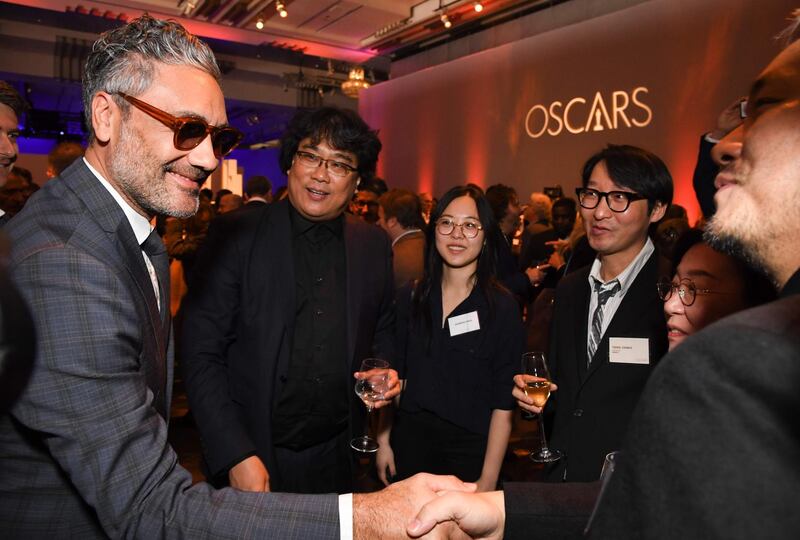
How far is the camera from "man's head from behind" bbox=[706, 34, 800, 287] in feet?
3.10

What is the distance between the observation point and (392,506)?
1.48 m

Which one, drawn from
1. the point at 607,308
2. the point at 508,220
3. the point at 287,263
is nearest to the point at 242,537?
the point at 287,263

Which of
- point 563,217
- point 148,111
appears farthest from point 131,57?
point 563,217

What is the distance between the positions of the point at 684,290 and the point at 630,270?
0.59m

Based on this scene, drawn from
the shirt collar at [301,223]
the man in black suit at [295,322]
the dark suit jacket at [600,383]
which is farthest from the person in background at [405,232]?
the dark suit jacket at [600,383]

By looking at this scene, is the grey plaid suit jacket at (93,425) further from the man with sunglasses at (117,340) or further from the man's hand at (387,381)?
the man's hand at (387,381)

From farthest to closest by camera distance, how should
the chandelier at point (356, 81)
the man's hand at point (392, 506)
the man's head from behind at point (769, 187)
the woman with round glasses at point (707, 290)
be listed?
the chandelier at point (356, 81), the woman with round glasses at point (707, 290), the man's hand at point (392, 506), the man's head from behind at point (769, 187)

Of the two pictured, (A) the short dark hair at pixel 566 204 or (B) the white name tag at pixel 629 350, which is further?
(A) the short dark hair at pixel 566 204

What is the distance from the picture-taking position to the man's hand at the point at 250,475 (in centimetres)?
201

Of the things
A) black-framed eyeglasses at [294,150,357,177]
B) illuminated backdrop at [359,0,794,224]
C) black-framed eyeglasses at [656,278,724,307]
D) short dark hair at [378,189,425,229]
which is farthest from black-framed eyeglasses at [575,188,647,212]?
illuminated backdrop at [359,0,794,224]

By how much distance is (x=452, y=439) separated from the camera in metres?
2.71

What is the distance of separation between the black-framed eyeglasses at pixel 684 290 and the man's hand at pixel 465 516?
0.90 m

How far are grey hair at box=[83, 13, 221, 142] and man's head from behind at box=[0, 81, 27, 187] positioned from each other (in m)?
Answer: 1.67

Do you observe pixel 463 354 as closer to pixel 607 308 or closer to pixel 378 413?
pixel 378 413
